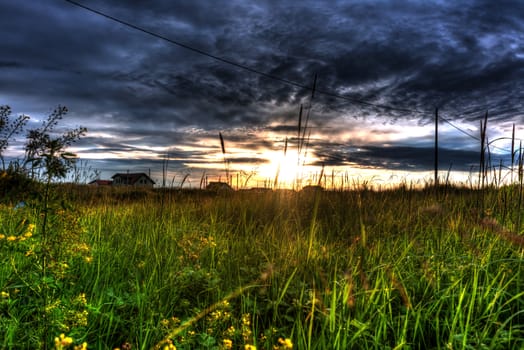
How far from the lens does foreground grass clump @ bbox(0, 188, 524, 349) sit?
2188 millimetres

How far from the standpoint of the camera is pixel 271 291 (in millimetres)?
3016

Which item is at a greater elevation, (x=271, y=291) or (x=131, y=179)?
(x=131, y=179)

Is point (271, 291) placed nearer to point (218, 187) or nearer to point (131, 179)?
point (218, 187)

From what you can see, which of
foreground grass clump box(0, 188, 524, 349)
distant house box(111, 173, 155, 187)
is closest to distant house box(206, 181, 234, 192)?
distant house box(111, 173, 155, 187)

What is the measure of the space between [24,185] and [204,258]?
189cm

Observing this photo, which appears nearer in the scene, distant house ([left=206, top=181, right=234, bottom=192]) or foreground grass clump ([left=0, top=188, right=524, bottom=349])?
foreground grass clump ([left=0, top=188, right=524, bottom=349])

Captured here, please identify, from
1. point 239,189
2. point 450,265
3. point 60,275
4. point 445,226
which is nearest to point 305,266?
point 450,265

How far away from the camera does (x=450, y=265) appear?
3059mm

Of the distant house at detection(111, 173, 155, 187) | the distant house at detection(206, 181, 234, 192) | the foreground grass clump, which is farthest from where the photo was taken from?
the distant house at detection(111, 173, 155, 187)

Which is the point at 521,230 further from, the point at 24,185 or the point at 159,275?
the point at 24,185

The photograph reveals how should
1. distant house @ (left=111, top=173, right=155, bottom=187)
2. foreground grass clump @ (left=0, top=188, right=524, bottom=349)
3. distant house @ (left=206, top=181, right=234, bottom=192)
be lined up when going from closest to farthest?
1. foreground grass clump @ (left=0, top=188, right=524, bottom=349)
2. distant house @ (left=206, top=181, right=234, bottom=192)
3. distant house @ (left=111, top=173, right=155, bottom=187)

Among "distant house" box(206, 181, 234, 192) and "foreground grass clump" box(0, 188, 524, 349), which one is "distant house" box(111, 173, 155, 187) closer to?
"distant house" box(206, 181, 234, 192)

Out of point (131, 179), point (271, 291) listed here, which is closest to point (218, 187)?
point (271, 291)

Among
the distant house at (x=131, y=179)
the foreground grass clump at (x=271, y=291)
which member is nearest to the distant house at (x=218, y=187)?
the distant house at (x=131, y=179)
